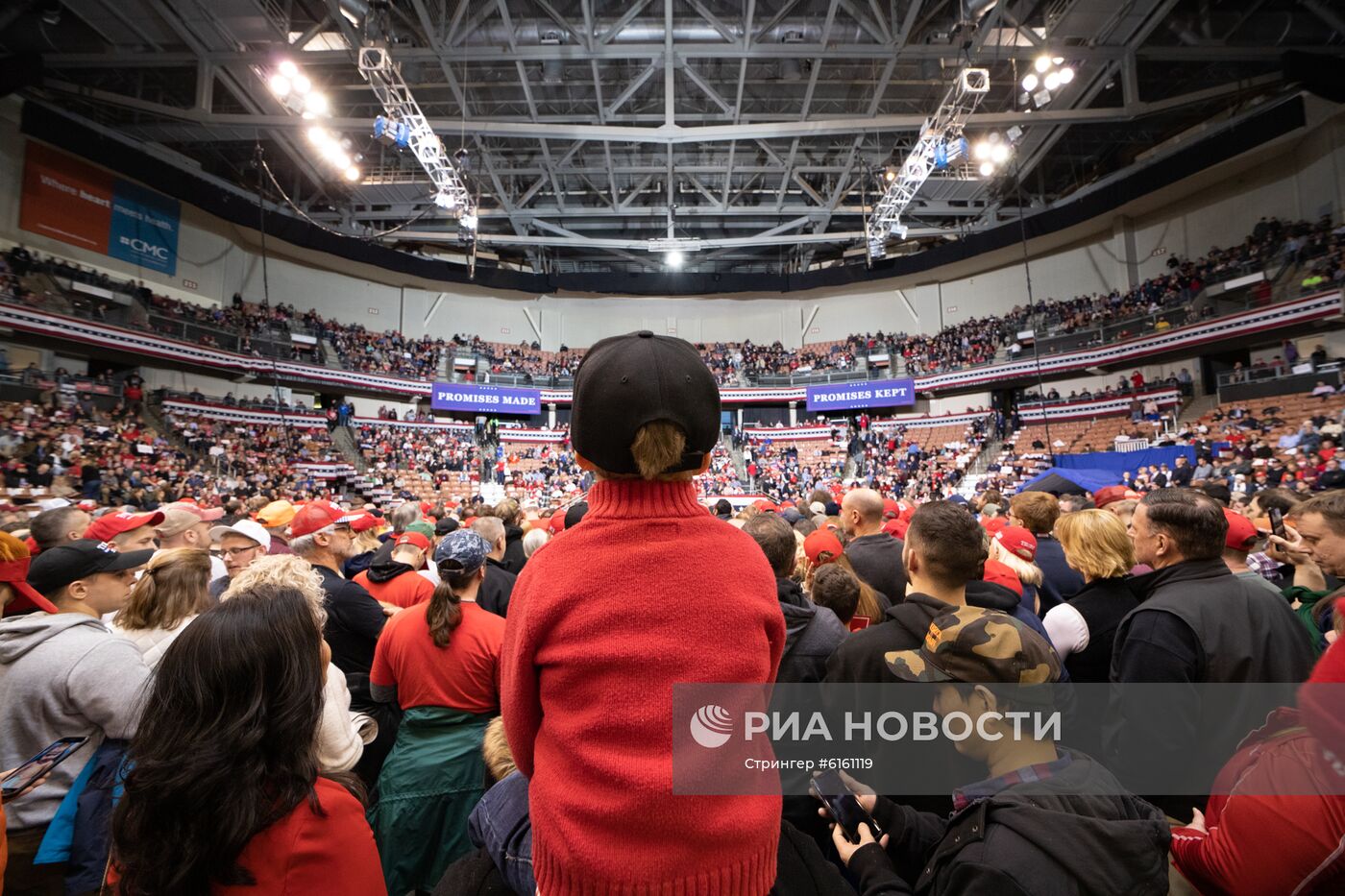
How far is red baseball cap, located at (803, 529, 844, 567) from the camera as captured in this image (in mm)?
3123

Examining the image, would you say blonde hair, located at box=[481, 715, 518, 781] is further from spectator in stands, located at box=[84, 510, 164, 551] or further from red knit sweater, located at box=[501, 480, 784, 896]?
spectator in stands, located at box=[84, 510, 164, 551]

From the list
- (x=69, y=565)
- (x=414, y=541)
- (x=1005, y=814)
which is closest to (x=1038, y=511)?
(x=1005, y=814)

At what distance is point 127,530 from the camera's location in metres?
3.40

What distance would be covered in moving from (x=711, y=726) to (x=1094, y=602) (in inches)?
94.8

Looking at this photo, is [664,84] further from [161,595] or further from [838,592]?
[161,595]

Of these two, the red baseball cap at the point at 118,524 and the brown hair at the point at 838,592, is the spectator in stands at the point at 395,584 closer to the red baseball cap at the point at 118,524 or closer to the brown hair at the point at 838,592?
the red baseball cap at the point at 118,524

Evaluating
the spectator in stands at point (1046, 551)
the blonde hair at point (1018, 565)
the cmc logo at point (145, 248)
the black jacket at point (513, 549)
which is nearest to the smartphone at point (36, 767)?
the black jacket at point (513, 549)

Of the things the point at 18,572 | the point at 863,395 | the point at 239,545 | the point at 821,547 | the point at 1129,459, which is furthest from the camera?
the point at 863,395

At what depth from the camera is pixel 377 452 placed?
23.4 metres

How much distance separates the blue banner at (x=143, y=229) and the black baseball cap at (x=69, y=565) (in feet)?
82.4

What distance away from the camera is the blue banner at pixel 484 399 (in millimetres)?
27352

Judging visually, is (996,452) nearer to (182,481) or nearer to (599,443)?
(599,443)

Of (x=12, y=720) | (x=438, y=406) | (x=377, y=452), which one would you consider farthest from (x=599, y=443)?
(x=438, y=406)

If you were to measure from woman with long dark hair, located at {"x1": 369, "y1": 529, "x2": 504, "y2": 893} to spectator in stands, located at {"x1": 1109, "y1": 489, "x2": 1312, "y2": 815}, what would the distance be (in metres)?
2.41
